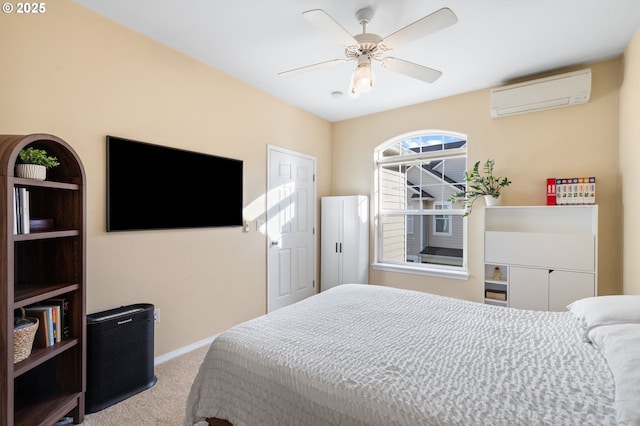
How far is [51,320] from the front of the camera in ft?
5.70

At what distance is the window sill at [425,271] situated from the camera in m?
3.53

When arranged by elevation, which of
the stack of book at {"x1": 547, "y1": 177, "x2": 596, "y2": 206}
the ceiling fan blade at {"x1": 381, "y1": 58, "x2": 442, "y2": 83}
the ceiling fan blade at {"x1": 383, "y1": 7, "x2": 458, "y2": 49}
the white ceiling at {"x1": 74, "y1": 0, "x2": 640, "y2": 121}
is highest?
the white ceiling at {"x1": 74, "y1": 0, "x2": 640, "y2": 121}

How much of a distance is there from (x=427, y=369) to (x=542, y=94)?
298 cm

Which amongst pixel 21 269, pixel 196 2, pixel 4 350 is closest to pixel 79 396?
pixel 4 350

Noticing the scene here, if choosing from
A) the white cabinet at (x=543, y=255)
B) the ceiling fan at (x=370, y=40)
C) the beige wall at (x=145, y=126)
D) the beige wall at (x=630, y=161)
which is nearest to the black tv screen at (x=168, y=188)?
the beige wall at (x=145, y=126)

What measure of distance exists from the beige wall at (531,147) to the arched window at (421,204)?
0.14 m

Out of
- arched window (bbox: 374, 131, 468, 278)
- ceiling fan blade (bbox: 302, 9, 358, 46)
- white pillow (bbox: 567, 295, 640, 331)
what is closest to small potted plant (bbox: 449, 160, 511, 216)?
arched window (bbox: 374, 131, 468, 278)

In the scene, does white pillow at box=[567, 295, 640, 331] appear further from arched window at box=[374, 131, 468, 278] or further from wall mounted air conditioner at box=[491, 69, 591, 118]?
wall mounted air conditioner at box=[491, 69, 591, 118]

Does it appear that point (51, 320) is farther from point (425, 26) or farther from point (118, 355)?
point (425, 26)

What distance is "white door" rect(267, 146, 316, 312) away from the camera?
365 centimetres

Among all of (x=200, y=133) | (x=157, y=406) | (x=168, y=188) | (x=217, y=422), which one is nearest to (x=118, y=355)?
(x=157, y=406)

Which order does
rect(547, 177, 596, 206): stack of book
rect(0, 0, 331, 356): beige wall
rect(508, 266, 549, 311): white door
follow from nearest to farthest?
rect(0, 0, 331, 356): beige wall → rect(547, 177, 596, 206): stack of book → rect(508, 266, 549, 311): white door

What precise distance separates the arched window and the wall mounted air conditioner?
22.6 inches

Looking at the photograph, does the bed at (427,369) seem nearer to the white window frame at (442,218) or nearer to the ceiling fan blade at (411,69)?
the ceiling fan blade at (411,69)
